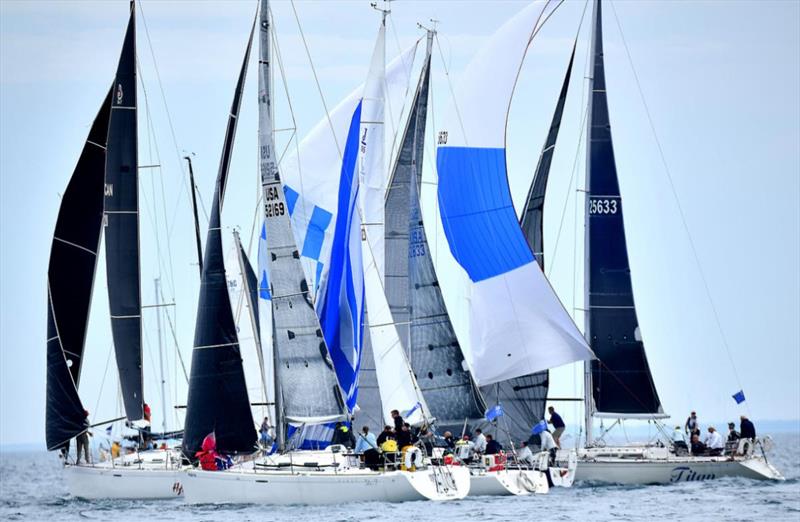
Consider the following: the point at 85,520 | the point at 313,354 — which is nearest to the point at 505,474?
the point at 313,354

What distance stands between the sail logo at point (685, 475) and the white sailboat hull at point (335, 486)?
7.60m

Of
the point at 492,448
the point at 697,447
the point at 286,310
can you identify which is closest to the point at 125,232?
the point at 286,310

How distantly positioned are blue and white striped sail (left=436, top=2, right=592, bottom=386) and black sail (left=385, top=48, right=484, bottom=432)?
68 centimetres

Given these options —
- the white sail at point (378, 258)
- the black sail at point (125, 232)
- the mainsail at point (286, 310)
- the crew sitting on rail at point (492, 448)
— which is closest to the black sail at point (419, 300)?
the white sail at point (378, 258)

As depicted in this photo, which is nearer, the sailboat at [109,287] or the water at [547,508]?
the water at [547,508]

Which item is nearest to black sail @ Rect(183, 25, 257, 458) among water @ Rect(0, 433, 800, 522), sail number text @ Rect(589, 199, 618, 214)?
water @ Rect(0, 433, 800, 522)

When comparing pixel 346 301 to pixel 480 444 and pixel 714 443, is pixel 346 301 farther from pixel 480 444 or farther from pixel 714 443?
pixel 714 443

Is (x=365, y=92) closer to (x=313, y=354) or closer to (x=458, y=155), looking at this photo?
(x=458, y=155)

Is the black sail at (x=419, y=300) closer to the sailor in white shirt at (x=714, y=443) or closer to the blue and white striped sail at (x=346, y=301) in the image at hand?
the blue and white striped sail at (x=346, y=301)

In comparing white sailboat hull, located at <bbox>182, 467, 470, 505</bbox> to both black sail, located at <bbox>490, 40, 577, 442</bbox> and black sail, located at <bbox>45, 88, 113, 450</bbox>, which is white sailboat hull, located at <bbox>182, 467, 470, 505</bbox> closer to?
black sail, located at <bbox>45, 88, 113, 450</bbox>

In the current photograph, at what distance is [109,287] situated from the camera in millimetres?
40000

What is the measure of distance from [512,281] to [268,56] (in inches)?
340

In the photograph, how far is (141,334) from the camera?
40344mm

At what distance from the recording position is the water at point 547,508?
31.1 m
